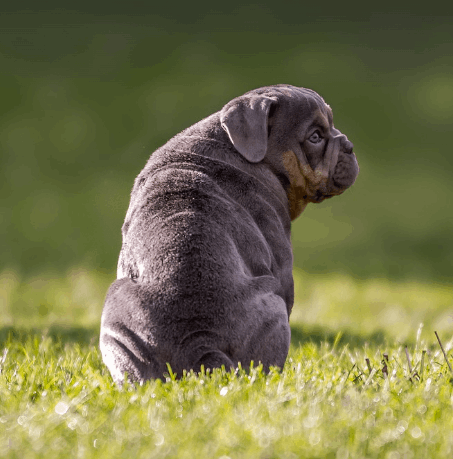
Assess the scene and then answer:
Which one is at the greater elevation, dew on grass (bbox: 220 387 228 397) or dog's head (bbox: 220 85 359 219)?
dog's head (bbox: 220 85 359 219)

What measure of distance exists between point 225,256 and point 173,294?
325 millimetres

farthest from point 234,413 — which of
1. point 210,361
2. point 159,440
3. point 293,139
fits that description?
point 293,139

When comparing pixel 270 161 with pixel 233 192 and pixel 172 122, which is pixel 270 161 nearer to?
pixel 233 192

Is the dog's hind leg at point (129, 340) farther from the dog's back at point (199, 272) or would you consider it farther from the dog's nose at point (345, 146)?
the dog's nose at point (345, 146)

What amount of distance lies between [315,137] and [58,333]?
9.14ft

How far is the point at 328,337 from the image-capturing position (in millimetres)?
5770

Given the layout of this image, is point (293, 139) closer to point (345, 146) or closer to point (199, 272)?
point (345, 146)

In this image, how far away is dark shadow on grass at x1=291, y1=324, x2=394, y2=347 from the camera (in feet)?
18.3

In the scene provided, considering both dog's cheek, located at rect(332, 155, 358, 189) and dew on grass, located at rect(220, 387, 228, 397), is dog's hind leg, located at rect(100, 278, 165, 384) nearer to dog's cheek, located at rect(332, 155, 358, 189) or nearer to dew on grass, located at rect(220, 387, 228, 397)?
dew on grass, located at rect(220, 387, 228, 397)

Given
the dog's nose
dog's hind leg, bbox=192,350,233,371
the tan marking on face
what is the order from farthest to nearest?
1. the dog's nose
2. the tan marking on face
3. dog's hind leg, bbox=192,350,233,371

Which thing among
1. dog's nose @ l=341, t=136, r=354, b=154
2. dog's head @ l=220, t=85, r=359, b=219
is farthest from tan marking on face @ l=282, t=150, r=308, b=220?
dog's nose @ l=341, t=136, r=354, b=154

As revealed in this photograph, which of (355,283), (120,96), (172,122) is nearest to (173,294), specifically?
(355,283)

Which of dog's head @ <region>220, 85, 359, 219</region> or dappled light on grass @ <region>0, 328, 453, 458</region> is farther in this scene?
dog's head @ <region>220, 85, 359, 219</region>

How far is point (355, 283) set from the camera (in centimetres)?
920
